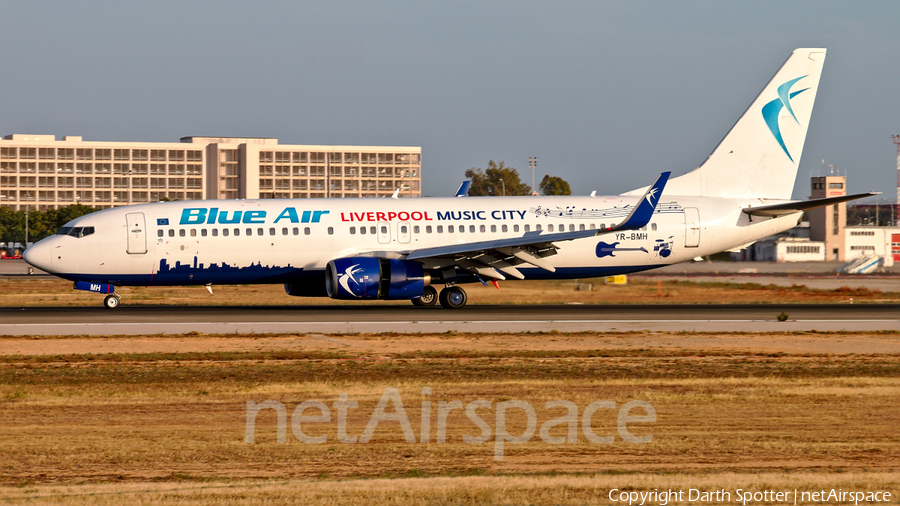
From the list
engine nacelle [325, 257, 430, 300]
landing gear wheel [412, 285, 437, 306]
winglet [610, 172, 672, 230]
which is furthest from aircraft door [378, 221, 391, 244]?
winglet [610, 172, 672, 230]

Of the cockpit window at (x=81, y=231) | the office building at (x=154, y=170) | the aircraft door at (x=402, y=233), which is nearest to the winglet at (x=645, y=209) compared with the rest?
the aircraft door at (x=402, y=233)

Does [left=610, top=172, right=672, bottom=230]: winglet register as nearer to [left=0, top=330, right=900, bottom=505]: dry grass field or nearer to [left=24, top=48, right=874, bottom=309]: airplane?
[left=24, top=48, right=874, bottom=309]: airplane

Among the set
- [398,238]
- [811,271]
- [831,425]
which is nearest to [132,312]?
[398,238]

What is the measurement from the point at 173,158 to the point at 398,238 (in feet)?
450

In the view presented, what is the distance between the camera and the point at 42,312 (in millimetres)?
29031

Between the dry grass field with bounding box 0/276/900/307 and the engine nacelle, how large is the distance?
595 cm

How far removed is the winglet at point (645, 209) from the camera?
93.7 feet

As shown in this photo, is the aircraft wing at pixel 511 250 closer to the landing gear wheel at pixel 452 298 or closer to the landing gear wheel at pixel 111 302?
the landing gear wheel at pixel 452 298

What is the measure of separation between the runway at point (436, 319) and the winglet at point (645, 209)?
2717 millimetres

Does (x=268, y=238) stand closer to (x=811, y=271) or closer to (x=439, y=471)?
(x=439, y=471)

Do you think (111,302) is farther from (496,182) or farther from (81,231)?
(496,182)

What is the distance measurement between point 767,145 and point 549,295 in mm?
9801

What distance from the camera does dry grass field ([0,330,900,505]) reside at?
30.4 ft

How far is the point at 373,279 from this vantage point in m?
28.0
